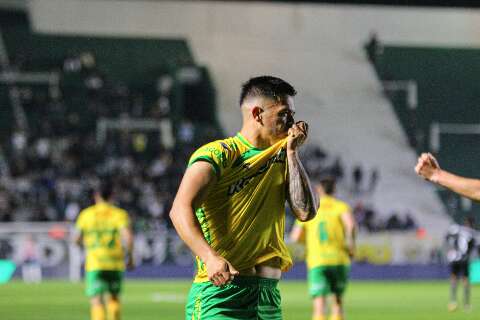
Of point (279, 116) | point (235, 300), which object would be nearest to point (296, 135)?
point (279, 116)

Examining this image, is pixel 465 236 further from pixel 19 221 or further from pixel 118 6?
pixel 118 6

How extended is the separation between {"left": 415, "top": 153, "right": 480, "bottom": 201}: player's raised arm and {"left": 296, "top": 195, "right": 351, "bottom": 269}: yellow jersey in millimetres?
8399

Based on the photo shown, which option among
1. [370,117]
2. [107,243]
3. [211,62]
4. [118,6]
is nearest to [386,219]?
[370,117]

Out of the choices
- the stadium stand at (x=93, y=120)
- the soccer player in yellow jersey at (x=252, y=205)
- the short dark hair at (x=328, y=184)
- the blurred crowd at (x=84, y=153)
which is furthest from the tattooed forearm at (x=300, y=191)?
the stadium stand at (x=93, y=120)

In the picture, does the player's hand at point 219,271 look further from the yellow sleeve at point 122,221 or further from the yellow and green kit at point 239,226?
the yellow sleeve at point 122,221

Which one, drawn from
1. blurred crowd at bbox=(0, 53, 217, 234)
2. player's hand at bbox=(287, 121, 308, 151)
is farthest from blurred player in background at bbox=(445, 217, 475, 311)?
player's hand at bbox=(287, 121, 308, 151)

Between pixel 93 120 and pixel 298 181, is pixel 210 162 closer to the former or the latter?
pixel 298 181

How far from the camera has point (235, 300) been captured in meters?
5.70

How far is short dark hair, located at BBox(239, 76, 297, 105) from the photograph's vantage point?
574 cm

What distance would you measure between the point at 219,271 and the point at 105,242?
1017 cm

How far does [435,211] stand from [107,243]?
30532 millimetres

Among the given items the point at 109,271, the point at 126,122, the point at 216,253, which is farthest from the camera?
the point at 126,122

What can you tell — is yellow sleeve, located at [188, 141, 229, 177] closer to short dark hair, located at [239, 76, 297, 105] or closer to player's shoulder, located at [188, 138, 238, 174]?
player's shoulder, located at [188, 138, 238, 174]

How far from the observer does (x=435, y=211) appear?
44.0 metres
